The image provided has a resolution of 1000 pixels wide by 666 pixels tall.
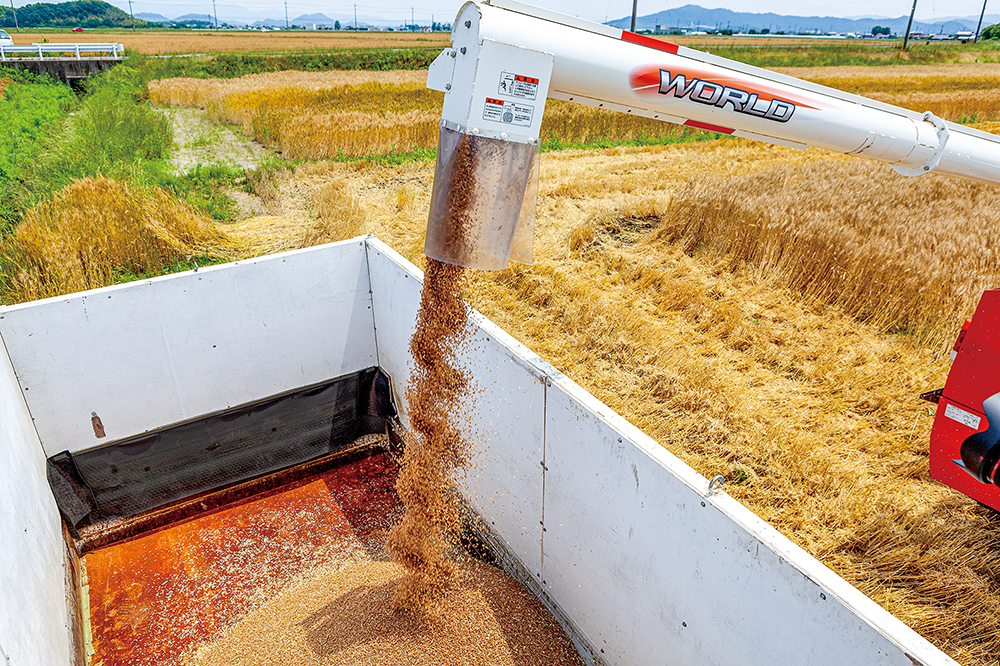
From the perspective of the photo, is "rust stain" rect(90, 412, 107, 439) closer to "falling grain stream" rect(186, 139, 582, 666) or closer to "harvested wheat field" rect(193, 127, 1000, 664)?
"falling grain stream" rect(186, 139, 582, 666)

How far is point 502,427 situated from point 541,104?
5.36 ft

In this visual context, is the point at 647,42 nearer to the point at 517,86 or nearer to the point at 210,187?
the point at 517,86

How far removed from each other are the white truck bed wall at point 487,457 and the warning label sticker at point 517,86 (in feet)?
3.80

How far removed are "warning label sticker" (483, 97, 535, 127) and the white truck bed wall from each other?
109 centimetres

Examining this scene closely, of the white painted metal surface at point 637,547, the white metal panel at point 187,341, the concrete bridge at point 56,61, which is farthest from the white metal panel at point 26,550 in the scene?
the concrete bridge at point 56,61

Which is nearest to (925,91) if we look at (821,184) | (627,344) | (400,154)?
(821,184)

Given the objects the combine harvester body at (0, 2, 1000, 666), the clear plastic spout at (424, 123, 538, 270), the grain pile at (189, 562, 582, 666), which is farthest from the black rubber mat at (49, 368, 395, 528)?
the clear plastic spout at (424, 123, 538, 270)

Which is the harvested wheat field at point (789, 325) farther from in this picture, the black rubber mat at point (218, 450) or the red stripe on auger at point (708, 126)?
the red stripe on auger at point (708, 126)

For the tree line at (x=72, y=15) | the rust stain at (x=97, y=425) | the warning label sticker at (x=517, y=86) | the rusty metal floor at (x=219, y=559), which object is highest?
the tree line at (x=72, y=15)

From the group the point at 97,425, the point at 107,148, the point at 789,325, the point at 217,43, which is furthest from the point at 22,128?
the point at 217,43

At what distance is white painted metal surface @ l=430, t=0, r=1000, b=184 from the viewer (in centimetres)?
177

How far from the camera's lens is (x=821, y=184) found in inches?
279

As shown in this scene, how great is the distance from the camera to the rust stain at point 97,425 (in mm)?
3593

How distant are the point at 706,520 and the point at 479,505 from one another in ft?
5.90
